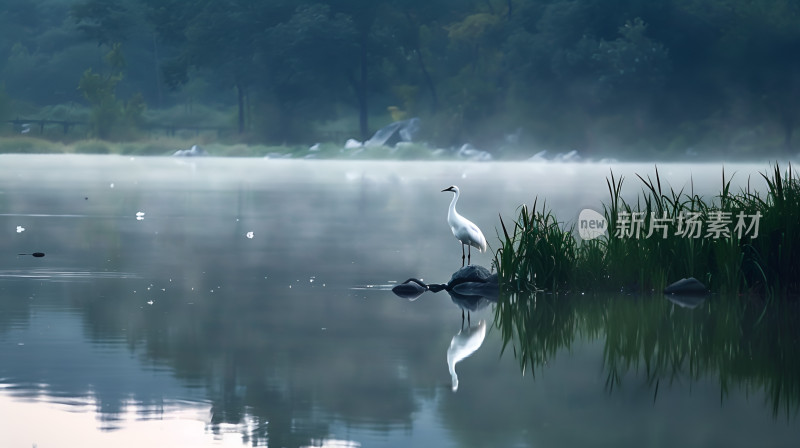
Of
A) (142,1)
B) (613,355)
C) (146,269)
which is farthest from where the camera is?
(142,1)

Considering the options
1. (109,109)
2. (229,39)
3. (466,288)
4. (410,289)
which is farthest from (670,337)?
(229,39)

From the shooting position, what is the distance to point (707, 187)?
4459 cm

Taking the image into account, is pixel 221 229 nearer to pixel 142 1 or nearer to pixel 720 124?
pixel 720 124

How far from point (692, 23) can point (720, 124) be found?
23.1 ft

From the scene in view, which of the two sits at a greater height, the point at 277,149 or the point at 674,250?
the point at 277,149

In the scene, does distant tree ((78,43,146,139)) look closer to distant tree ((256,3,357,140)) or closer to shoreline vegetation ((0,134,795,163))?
shoreline vegetation ((0,134,795,163))

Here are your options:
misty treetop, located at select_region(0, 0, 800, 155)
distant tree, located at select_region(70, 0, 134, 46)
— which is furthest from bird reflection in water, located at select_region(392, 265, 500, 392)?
distant tree, located at select_region(70, 0, 134, 46)

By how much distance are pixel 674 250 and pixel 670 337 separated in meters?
2.93

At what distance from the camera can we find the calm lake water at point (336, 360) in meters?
8.48

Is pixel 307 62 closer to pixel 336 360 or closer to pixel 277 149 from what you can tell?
pixel 277 149

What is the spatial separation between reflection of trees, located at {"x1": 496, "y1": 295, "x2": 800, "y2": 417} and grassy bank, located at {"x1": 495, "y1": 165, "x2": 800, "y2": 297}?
38 centimetres

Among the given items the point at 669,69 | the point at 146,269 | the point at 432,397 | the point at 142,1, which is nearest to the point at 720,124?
the point at 669,69

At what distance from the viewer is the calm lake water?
8484 millimetres

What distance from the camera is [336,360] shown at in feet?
35.6
